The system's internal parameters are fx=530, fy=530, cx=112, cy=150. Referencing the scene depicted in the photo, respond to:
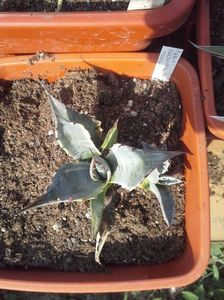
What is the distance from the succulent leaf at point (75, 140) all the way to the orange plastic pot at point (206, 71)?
31 cm

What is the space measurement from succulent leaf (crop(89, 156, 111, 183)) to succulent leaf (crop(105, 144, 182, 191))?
15 mm

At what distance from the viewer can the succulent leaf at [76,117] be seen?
112 centimetres

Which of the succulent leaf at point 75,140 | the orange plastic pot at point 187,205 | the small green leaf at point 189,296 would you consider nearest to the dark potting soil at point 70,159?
the orange plastic pot at point 187,205

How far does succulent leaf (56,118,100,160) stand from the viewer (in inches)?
44.6

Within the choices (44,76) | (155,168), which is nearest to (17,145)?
(44,76)

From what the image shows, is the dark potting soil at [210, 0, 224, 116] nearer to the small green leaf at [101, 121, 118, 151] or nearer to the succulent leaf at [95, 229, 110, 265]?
the small green leaf at [101, 121, 118, 151]

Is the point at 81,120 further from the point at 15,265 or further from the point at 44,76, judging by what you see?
the point at 15,265

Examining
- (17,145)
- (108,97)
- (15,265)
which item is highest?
(108,97)

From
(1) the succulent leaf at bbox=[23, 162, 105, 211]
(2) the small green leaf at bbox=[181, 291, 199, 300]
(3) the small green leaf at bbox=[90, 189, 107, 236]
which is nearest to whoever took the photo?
(1) the succulent leaf at bbox=[23, 162, 105, 211]

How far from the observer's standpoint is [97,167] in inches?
46.2

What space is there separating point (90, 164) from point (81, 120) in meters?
0.10

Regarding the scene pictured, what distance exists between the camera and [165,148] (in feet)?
4.17

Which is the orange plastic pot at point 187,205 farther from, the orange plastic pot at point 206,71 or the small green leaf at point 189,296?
the small green leaf at point 189,296

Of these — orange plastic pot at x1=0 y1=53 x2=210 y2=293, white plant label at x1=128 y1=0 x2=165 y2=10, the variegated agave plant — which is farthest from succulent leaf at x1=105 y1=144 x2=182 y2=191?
white plant label at x1=128 y1=0 x2=165 y2=10
